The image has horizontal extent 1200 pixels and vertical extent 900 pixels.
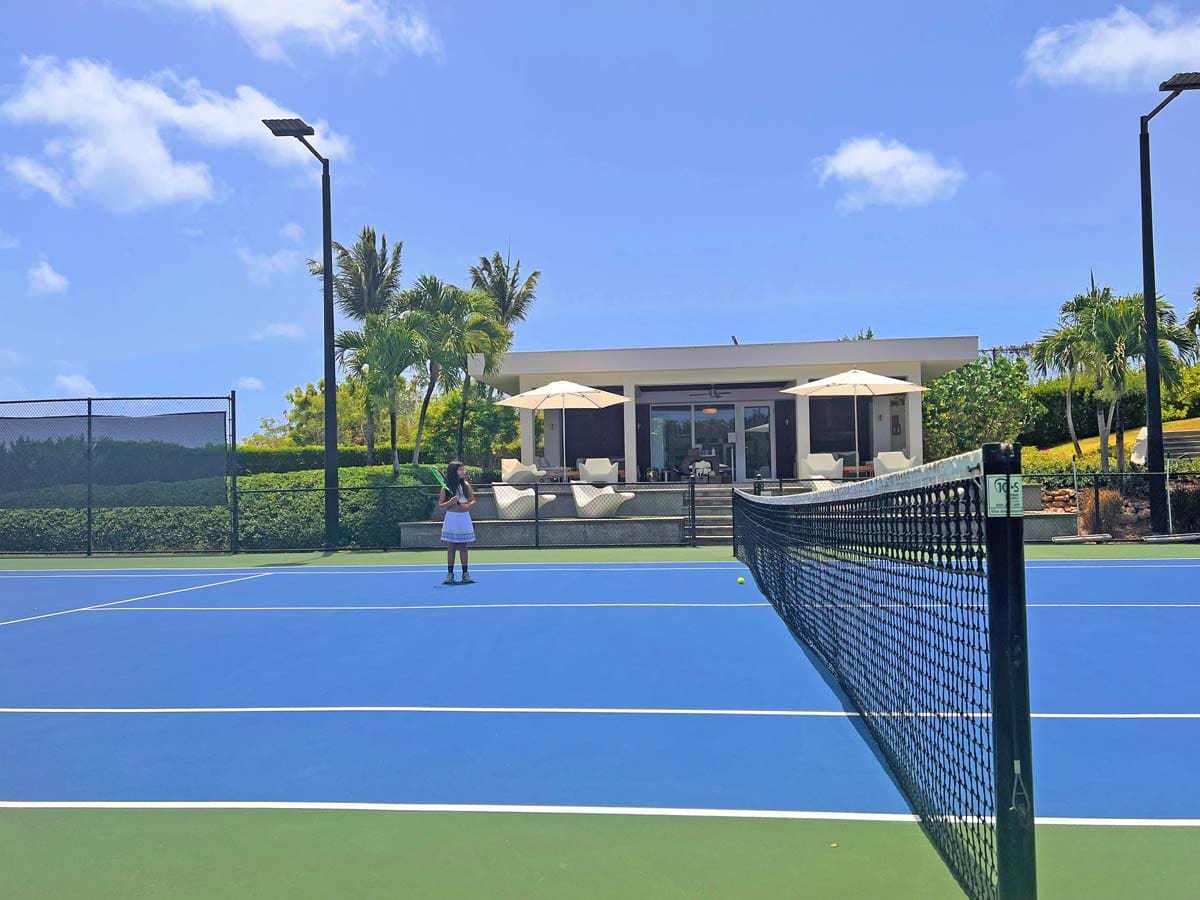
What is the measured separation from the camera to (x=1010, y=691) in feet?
9.48

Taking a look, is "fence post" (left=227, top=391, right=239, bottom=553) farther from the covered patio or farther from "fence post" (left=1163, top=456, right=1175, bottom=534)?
"fence post" (left=1163, top=456, right=1175, bottom=534)

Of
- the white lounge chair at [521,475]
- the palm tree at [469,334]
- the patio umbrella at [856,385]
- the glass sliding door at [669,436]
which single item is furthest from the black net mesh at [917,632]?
the palm tree at [469,334]

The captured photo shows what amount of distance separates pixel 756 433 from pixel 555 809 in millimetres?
22728

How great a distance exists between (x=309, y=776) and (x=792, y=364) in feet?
70.3

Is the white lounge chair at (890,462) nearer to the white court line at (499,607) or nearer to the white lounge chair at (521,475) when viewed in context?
the white lounge chair at (521,475)

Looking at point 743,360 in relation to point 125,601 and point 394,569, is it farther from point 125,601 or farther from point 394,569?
point 125,601

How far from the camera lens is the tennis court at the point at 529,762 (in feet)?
12.2

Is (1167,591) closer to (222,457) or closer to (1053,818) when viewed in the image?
(1053,818)

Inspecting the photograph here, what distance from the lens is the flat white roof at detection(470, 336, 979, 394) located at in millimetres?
24562

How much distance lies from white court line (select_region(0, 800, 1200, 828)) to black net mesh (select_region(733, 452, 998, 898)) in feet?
1.01

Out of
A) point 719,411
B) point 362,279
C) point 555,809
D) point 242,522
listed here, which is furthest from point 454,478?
point 362,279

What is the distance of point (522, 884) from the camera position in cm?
358

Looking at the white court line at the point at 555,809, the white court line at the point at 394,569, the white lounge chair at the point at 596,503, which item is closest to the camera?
the white court line at the point at 555,809

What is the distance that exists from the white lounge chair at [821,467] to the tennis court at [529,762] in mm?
12908
